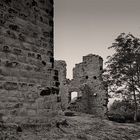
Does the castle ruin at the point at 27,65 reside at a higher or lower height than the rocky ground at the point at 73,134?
higher

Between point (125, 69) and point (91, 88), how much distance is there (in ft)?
10.6

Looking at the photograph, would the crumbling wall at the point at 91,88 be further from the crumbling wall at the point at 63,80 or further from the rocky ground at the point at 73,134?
the rocky ground at the point at 73,134

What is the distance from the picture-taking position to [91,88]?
17.3 m

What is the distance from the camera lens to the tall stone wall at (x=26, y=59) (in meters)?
3.79

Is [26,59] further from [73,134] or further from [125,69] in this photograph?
[125,69]

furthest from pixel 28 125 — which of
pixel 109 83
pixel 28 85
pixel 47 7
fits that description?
pixel 109 83

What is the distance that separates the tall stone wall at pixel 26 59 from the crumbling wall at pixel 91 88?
12.0m

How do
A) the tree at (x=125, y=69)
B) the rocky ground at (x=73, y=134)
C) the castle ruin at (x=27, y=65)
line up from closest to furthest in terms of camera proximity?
the rocky ground at (x=73, y=134) < the castle ruin at (x=27, y=65) < the tree at (x=125, y=69)

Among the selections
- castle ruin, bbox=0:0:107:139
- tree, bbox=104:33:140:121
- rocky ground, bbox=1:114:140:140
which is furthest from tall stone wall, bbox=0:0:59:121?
tree, bbox=104:33:140:121

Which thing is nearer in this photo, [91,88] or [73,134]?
[73,134]

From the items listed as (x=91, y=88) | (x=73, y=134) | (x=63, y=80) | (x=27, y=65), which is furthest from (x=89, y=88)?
(x=27, y=65)

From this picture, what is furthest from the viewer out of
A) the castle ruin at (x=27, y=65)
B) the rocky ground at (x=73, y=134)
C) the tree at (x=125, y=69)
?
the tree at (x=125, y=69)

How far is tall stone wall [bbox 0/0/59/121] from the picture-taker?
149 inches

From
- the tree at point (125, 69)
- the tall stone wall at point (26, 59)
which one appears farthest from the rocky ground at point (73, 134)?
the tree at point (125, 69)
